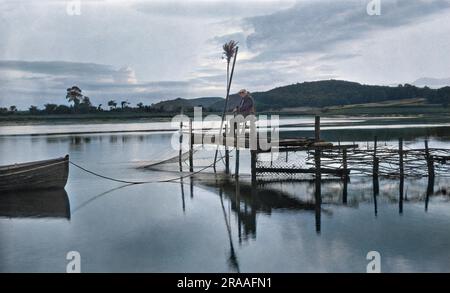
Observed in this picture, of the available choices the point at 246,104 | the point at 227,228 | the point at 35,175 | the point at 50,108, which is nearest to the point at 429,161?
the point at 246,104

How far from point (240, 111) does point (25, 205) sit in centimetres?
853

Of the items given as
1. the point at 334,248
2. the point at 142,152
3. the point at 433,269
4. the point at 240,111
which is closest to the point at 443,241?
the point at 433,269

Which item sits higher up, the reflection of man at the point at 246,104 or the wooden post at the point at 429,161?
the reflection of man at the point at 246,104

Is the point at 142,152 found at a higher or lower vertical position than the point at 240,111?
lower

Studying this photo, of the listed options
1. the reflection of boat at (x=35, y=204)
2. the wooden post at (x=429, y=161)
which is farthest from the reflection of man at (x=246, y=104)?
the reflection of boat at (x=35, y=204)

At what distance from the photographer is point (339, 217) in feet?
41.8

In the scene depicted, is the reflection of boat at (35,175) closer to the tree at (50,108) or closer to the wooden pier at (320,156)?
the wooden pier at (320,156)

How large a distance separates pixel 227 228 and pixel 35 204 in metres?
7.13

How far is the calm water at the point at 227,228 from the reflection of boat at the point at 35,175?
551 millimetres

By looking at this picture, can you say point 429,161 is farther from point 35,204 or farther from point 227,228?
point 35,204

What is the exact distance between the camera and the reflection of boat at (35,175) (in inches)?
630

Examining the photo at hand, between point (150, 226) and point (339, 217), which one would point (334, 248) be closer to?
point (339, 217)

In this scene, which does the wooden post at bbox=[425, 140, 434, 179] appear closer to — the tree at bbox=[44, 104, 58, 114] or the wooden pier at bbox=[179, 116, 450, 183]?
the wooden pier at bbox=[179, 116, 450, 183]

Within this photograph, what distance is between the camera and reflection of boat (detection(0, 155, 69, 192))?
16.0m
